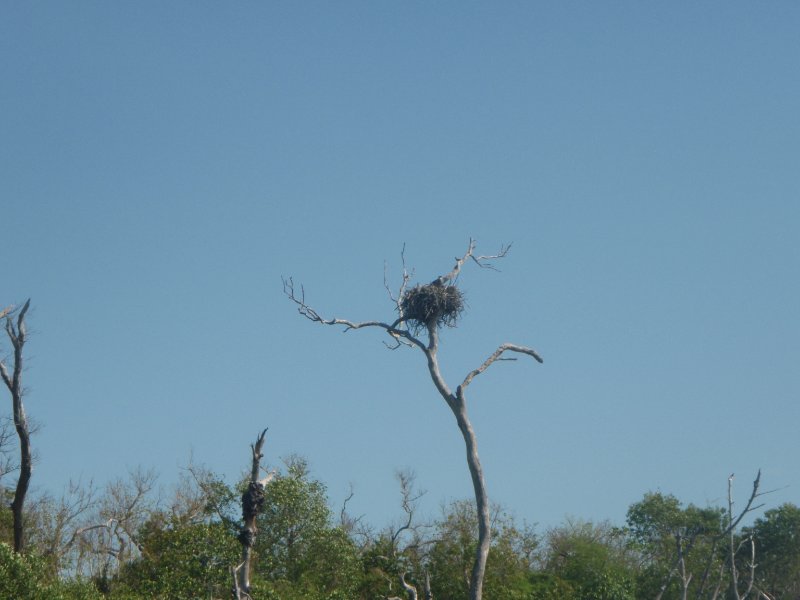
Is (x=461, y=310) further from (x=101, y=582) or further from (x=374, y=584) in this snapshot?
(x=101, y=582)

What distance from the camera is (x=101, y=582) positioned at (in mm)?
37781

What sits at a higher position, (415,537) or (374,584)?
(415,537)

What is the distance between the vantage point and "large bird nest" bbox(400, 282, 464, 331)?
20.9m

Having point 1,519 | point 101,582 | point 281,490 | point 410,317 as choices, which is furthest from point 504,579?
point 410,317

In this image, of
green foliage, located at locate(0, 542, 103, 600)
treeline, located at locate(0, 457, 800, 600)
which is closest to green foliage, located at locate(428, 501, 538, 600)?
treeline, located at locate(0, 457, 800, 600)

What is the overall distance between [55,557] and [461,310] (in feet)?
68.6

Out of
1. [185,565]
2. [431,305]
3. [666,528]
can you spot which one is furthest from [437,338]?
[666,528]

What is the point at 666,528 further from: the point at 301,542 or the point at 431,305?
the point at 431,305

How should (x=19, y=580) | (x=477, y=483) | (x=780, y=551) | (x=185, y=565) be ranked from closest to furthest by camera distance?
(x=477, y=483) → (x=19, y=580) → (x=185, y=565) → (x=780, y=551)

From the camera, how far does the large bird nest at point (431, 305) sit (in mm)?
20859

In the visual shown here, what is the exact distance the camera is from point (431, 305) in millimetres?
20969

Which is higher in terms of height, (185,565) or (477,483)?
(185,565)

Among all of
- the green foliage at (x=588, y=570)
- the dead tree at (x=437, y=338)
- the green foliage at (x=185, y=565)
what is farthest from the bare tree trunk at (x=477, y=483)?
the green foliage at (x=588, y=570)

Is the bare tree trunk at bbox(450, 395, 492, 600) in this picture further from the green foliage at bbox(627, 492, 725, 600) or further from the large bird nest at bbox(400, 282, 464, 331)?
the green foliage at bbox(627, 492, 725, 600)
